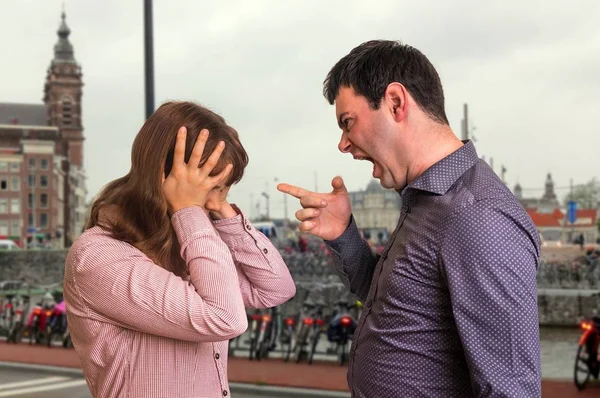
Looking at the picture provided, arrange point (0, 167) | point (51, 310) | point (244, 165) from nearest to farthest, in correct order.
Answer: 1. point (244, 165)
2. point (51, 310)
3. point (0, 167)

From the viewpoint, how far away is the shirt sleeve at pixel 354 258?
2.03m

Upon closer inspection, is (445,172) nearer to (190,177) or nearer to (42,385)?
(190,177)

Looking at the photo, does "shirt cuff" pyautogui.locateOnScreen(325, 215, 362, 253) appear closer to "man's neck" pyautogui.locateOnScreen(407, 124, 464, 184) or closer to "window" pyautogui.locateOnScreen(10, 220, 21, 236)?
"man's neck" pyautogui.locateOnScreen(407, 124, 464, 184)

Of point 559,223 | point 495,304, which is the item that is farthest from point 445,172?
point 559,223

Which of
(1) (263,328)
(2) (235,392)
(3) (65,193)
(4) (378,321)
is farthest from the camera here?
(3) (65,193)

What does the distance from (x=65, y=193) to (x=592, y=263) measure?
46.5 m

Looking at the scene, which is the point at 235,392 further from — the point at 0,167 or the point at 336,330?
the point at 0,167

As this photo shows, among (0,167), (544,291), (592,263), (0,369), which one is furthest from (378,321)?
(0,167)

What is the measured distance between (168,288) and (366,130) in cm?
48

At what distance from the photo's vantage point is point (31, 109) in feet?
208

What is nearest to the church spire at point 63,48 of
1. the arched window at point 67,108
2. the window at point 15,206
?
the arched window at point 67,108

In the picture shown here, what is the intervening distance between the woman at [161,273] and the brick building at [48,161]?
40.6 m

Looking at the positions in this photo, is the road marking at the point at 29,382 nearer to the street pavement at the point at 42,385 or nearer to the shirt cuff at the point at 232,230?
the street pavement at the point at 42,385

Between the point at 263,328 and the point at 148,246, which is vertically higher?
the point at 148,246
